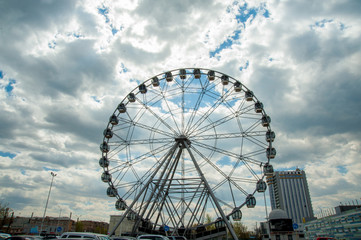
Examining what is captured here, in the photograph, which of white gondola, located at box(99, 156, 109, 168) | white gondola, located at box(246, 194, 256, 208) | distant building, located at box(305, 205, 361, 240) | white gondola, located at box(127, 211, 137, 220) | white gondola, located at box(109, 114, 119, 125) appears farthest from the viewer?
distant building, located at box(305, 205, 361, 240)

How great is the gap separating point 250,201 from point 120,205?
15559 mm

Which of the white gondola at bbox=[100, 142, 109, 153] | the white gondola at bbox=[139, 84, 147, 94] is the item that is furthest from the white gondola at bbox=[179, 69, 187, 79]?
the white gondola at bbox=[100, 142, 109, 153]

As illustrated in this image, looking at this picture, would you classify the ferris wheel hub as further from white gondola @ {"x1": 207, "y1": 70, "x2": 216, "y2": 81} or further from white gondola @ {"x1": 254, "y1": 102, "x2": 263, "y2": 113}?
white gondola @ {"x1": 254, "y1": 102, "x2": 263, "y2": 113}

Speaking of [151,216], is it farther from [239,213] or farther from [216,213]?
[239,213]

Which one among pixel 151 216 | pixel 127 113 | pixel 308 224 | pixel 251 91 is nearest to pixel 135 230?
pixel 151 216

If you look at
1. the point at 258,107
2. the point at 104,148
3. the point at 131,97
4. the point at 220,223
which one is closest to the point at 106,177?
the point at 104,148

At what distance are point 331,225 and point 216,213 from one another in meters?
56.3

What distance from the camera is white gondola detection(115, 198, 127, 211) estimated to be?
1209 inches

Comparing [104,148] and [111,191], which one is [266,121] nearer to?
[104,148]

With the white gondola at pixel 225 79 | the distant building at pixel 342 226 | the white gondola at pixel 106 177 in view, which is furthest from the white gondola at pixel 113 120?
the distant building at pixel 342 226

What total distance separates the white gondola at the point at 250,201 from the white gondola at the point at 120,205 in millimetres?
14904

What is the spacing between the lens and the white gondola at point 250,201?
1076 inches

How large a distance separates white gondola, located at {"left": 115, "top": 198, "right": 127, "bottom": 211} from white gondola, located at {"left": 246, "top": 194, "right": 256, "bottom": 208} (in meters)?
14.9

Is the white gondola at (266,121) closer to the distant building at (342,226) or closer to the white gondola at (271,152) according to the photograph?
the white gondola at (271,152)
